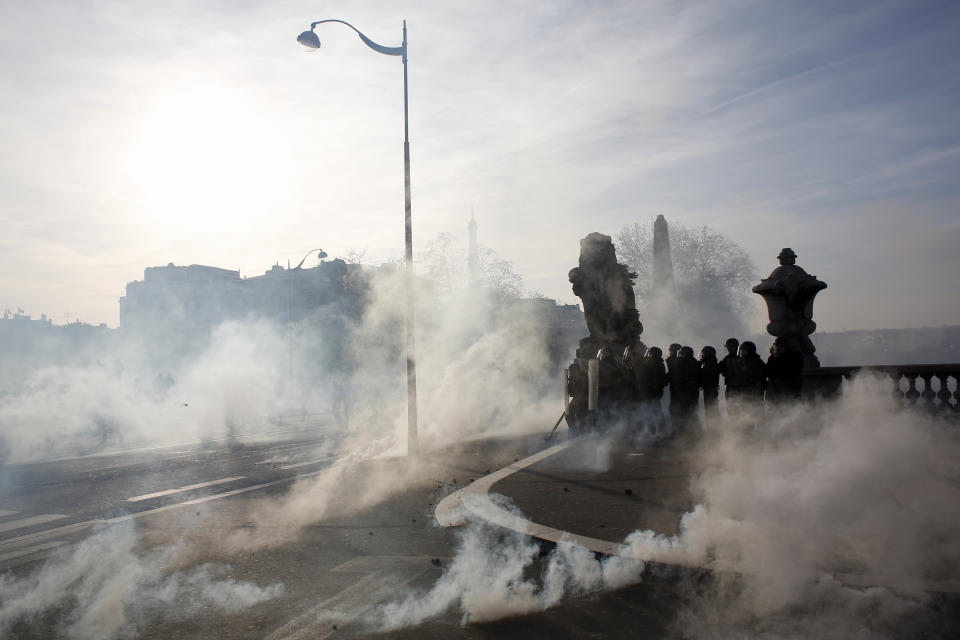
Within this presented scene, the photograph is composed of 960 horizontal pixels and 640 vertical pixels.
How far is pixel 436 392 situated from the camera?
53.3 ft

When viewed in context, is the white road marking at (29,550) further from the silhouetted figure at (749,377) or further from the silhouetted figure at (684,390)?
the silhouetted figure at (684,390)

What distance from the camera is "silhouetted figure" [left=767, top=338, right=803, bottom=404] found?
29.8ft

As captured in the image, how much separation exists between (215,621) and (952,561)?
478cm

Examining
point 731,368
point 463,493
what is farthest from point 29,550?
point 731,368

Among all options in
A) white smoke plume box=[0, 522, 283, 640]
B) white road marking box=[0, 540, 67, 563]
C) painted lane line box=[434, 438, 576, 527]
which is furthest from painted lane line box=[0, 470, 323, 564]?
painted lane line box=[434, 438, 576, 527]

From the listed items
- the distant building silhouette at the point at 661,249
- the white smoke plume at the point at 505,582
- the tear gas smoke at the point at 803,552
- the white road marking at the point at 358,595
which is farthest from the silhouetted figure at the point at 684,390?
the distant building silhouette at the point at 661,249

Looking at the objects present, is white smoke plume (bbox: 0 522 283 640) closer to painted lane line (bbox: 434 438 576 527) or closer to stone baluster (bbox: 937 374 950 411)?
painted lane line (bbox: 434 438 576 527)

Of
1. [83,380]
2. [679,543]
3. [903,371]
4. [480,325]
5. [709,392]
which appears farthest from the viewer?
[480,325]

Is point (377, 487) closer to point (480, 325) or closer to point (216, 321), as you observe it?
point (480, 325)

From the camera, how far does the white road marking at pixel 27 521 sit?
274 inches

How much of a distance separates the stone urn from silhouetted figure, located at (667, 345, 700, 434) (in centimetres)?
156

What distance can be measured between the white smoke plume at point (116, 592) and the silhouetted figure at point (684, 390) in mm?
8281

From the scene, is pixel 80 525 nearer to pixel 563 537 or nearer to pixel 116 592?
pixel 116 592

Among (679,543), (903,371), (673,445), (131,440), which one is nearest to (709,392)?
(673,445)
